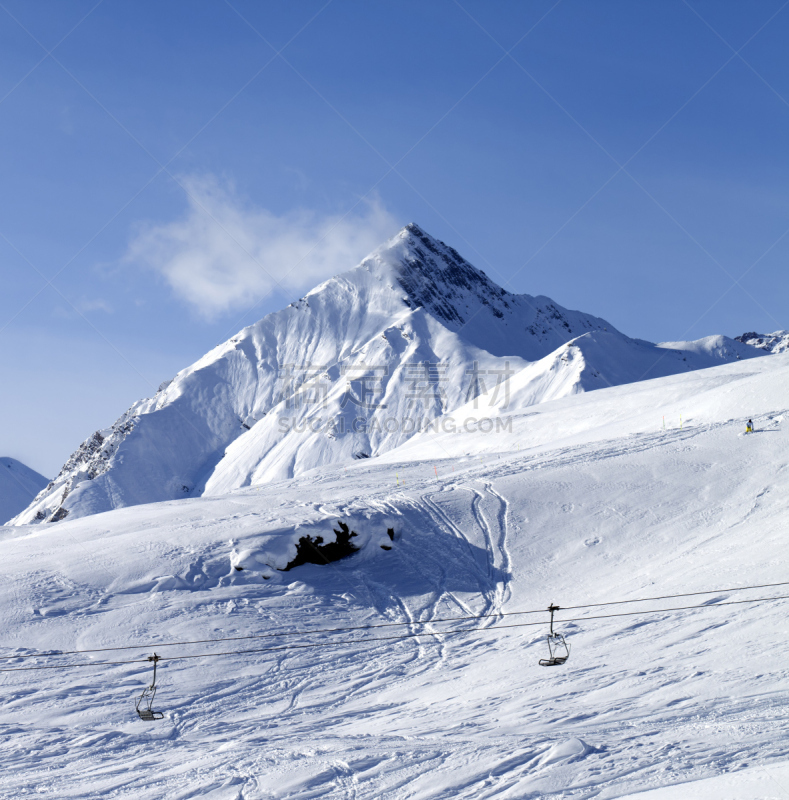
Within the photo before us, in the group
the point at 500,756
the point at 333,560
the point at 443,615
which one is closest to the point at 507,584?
the point at 443,615

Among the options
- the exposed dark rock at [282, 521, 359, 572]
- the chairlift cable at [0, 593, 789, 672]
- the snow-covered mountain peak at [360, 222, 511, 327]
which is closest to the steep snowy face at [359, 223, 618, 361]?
the snow-covered mountain peak at [360, 222, 511, 327]

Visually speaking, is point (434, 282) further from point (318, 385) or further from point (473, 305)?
point (318, 385)

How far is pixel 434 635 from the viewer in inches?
884

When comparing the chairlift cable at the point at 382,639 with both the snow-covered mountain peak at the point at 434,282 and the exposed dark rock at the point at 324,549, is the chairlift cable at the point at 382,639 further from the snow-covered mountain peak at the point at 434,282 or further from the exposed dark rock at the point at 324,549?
the snow-covered mountain peak at the point at 434,282

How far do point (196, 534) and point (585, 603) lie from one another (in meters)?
14.7

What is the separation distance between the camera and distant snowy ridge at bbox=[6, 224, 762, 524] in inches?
4377

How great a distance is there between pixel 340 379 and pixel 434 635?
110035 millimetres

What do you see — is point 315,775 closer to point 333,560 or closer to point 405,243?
point 333,560

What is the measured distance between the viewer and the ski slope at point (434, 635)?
12.4 m

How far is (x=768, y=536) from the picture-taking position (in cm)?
2472

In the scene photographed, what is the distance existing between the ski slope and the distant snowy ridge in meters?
68.3

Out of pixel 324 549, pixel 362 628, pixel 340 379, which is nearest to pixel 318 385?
pixel 340 379

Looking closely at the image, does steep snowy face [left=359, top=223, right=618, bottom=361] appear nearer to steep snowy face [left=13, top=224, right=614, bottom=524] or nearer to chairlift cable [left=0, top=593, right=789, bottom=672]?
steep snowy face [left=13, top=224, right=614, bottom=524]

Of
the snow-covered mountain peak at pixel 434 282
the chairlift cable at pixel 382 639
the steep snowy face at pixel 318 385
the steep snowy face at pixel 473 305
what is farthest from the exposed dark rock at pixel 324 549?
the snow-covered mountain peak at pixel 434 282
